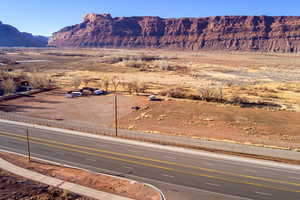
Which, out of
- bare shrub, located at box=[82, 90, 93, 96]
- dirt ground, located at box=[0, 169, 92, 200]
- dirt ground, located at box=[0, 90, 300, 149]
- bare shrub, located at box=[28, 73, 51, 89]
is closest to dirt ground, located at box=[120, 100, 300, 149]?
dirt ground, located at box=[0, 90, 300, 149]

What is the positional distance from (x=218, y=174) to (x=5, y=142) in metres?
27.9

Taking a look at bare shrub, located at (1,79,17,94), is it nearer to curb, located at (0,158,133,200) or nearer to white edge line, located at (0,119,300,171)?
white edge line, located at (0,119,300,171)

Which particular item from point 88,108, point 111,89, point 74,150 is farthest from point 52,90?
point 74,150

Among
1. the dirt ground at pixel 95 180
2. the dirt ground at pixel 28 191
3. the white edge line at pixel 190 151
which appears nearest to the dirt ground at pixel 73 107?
the white edge line at pixel 190 151

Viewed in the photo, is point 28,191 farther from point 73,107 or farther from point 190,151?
point 73,107

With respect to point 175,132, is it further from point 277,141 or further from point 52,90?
point 52,90

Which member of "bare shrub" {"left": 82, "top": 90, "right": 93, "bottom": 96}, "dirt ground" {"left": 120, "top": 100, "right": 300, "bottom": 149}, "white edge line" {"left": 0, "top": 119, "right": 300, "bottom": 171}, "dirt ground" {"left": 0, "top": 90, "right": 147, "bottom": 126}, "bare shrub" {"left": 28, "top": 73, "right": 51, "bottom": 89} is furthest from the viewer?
"bare shrub" {"left": 28, "top": 73, "right": 51, "bottom": 89}

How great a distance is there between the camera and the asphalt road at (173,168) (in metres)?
20.4

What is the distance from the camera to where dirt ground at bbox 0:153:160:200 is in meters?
19.6

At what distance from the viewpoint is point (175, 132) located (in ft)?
125

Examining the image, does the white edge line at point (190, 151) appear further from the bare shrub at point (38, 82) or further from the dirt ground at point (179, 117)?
the bare shrub at point (38, 82)

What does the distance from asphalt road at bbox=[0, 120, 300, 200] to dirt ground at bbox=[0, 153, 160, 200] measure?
5.07ft

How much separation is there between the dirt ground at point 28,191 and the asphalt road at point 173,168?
18.3 feet

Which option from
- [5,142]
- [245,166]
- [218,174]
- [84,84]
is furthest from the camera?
[84,84]
